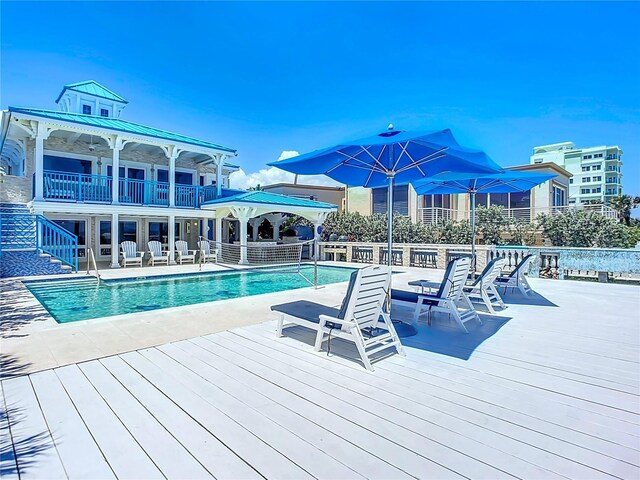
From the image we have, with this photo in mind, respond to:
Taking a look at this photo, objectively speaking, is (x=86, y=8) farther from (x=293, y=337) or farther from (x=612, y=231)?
(x=612, y=231)

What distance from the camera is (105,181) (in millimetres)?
15695

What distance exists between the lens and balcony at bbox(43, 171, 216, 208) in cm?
1393

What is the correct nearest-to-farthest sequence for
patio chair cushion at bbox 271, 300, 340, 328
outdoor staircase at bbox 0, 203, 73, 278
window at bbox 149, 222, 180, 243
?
patio chair cushion at bbox 271, 300, 340, 328 → outdoor staircase at bbox 0, 203, 73, 278 → window at bbox 149, 222, 180, 243

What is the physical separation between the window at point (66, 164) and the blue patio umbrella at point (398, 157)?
15149mm

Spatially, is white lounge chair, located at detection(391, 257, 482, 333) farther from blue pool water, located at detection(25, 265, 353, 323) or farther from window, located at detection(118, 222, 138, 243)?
window, located at detection(118, 222, 138, 243)

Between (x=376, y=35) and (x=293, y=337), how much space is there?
12.1 m

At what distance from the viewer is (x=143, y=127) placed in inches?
695

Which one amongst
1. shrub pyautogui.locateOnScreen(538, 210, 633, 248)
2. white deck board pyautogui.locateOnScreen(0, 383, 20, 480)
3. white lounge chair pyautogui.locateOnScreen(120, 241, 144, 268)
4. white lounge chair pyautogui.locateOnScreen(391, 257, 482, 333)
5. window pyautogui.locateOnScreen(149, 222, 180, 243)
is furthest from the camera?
window pyautogui.locateOnScreen(149, 222, 180, 243)

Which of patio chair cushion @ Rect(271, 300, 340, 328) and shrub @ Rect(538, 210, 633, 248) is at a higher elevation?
shrub @ Rect(538, 210, 633, 248)

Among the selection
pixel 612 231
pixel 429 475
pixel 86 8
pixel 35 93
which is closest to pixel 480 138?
pixel 429 475

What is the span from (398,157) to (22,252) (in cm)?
1306

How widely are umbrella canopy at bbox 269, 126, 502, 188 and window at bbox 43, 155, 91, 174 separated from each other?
15.1 m

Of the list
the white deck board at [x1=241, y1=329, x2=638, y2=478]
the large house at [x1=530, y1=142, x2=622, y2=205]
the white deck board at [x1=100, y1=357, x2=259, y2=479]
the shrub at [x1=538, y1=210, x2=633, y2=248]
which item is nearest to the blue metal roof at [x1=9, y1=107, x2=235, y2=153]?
the white deck board at [x1=100, y1=357, x2=259, y2=479]

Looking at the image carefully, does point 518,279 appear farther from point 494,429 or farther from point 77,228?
point 77,228
